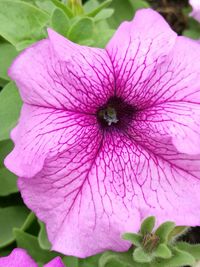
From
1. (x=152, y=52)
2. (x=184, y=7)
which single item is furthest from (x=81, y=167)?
(x=184, y=7)

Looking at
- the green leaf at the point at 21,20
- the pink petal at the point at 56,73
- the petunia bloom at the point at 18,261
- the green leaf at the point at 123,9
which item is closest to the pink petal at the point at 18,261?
the petunia bloom at the point at 18,261

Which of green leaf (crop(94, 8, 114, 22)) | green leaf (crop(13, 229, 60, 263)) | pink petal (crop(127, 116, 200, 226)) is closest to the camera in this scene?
pink petal (crop(127, 116, 200, 226))

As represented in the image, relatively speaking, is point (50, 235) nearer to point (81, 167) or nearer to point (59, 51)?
point (81, 167)

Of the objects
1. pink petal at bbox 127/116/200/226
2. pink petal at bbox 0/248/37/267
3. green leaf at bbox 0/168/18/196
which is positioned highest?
pink petal at bbox 127/116/200/226

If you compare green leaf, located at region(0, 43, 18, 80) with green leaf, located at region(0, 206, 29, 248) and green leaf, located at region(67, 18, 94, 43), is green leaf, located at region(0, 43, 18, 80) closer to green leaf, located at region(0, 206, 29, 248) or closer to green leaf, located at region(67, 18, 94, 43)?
green leaf, located at region(67, 18, 94, 43)

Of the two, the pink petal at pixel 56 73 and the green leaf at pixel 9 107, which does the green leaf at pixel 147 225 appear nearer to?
the pink petal at pixel 56 73

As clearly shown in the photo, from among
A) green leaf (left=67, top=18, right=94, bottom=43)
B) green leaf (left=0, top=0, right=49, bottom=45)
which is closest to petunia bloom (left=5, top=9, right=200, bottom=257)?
green leaf (left=67, top=18, right=94, bottom=43)

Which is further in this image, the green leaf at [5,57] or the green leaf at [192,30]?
the green leaf at [192,30]
